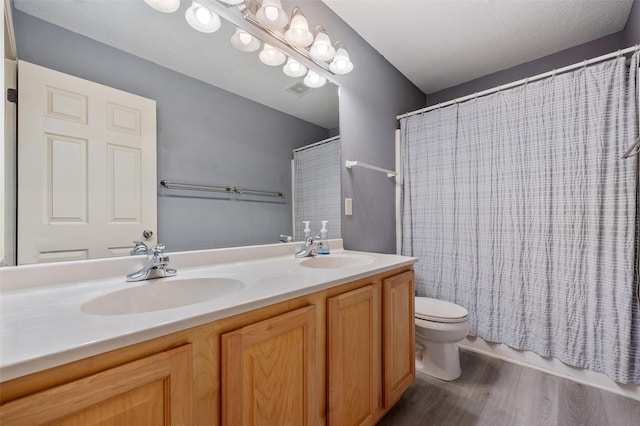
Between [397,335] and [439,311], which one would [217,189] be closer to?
[397,335]

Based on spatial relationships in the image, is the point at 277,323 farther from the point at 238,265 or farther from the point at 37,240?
the point at 37,240

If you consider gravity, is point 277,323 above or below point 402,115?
below

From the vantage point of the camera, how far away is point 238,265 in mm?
1163

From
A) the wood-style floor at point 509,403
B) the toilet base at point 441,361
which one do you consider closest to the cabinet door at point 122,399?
the wood-style floor at point 509,403

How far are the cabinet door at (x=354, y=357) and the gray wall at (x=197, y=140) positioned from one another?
0.59 m

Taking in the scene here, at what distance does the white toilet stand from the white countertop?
0.63 m

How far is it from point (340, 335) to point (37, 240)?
3.39 feet

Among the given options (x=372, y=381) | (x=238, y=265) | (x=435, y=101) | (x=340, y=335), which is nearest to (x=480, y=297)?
(x=372, y=381)

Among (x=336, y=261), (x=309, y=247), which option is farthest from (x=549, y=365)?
(x=309, y=247)

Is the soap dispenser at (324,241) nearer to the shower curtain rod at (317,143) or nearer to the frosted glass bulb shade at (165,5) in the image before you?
the shower curtain rod at (317,143)

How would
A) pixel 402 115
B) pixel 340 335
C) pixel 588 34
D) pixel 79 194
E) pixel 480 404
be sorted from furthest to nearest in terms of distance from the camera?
pixel 402 115 < pixel 588 34 < pixel 480 404 < pixel 340 335 < pixel 79 194

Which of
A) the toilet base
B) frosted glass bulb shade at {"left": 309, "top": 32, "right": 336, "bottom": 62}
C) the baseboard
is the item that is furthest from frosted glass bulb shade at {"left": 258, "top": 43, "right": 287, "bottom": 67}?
the baseboard

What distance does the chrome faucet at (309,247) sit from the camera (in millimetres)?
1461

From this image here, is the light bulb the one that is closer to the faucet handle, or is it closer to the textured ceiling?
the textured ceiling
